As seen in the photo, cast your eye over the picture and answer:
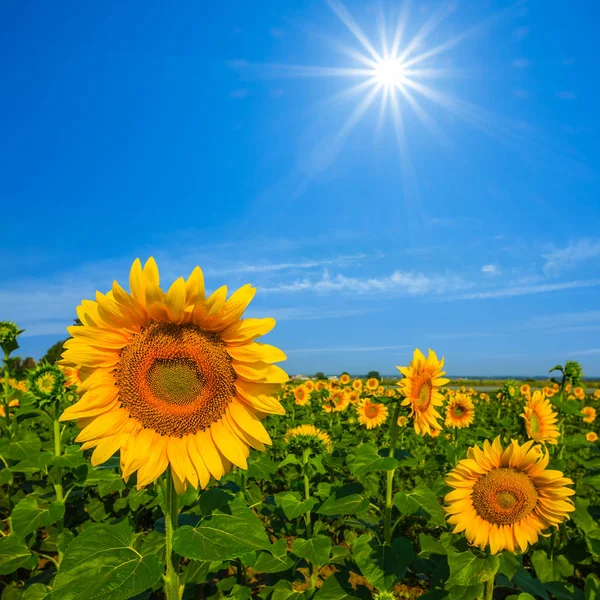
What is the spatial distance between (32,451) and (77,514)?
6.08 feet

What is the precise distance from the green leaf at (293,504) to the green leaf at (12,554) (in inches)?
73.9

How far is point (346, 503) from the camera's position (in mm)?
3244

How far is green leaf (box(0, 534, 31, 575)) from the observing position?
3.19 metres

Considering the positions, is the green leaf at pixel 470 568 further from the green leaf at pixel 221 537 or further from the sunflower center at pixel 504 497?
the green leaf at pixel 221 537

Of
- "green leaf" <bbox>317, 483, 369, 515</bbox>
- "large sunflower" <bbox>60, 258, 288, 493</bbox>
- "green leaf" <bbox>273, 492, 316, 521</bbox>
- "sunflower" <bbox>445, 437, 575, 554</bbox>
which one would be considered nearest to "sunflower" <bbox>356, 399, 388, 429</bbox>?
"green leaf" <bbox>273, 492, 316, 521</bbox>

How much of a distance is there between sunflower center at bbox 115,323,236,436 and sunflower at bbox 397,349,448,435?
1.78m

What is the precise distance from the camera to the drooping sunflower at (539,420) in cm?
410

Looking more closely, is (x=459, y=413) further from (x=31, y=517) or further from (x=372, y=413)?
(x=31, y=517)

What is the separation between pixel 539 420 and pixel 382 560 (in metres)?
2.16

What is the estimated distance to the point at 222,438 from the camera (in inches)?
81.1

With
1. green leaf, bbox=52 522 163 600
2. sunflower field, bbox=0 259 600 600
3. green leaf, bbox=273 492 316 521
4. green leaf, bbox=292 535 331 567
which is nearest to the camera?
green leaf, bbox=52 522 163 600

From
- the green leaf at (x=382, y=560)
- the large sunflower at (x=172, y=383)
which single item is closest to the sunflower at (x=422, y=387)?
the green leaf at (x=382, y=560)

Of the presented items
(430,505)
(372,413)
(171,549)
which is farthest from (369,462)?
(372,413)

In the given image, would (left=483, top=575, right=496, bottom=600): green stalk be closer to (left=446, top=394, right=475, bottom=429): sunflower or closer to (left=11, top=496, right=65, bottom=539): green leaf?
(left=11, top=496, right=65, bottom=539): green leaf
